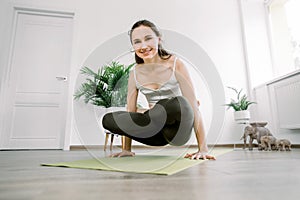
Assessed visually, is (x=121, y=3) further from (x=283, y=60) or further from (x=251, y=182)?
(x=251, y=182)

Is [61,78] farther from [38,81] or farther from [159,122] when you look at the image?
[159,122]

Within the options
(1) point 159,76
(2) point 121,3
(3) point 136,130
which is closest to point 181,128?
(3) point 136,130

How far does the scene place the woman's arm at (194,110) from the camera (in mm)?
866

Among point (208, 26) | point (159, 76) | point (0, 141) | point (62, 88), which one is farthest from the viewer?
point (208, 26)

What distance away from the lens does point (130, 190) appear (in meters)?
0.33

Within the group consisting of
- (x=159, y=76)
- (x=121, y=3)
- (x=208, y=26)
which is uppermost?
(x=121, y=3)

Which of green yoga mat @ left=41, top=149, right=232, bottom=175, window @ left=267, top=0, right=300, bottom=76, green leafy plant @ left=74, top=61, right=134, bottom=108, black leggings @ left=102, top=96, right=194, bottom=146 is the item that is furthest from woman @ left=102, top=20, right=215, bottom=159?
window @ left=267, top=0, right=300, bottom=76

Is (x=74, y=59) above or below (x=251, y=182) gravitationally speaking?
above

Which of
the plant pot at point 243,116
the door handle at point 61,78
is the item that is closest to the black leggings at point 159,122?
the plant pot at point 243,116

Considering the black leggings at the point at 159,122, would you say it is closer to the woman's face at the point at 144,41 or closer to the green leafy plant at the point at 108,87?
the woman's face at the point at 144,41

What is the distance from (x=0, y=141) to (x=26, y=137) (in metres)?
0.22

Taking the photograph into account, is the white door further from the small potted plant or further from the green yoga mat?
the small potted plant

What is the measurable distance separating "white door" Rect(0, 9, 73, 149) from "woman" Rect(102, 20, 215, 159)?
1.41 metres

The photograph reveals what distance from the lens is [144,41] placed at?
92 cm
